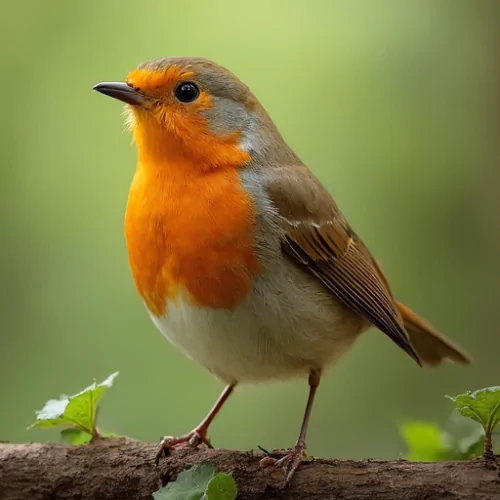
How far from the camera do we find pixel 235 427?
5.17 m

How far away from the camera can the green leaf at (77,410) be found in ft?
8.97

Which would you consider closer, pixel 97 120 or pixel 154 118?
pixel 154 118

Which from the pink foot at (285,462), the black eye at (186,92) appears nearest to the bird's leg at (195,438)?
the pink foot at (285,462)

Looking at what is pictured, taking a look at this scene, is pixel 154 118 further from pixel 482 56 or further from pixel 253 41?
pixel 482 56

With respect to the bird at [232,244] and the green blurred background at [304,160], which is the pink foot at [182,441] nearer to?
the bird at [232,244]

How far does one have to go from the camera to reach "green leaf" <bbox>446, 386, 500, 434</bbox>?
2369mm

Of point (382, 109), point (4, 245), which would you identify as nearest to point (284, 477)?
point (4, 245)

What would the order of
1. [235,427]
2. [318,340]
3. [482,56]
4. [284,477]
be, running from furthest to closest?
1. [482,56]
2. [235,427]
3. [318,340]
4. [284,477]

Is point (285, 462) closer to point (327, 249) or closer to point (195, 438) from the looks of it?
point (195, 438)

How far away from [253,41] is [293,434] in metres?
2.68

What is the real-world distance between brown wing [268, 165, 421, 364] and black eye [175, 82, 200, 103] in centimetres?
45

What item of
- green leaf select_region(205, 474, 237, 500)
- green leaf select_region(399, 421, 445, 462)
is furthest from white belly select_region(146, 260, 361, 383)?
green leaf select_region(205, 474, 237, 500)

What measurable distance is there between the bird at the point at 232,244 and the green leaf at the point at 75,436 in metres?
0.30

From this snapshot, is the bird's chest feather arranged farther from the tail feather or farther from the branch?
the tail feather
